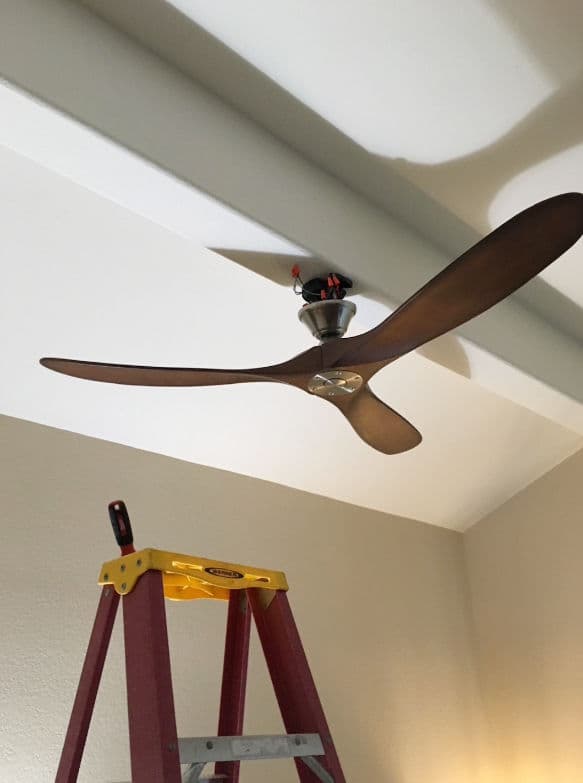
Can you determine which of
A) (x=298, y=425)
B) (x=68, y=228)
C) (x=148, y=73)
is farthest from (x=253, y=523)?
(x=148, y=73)

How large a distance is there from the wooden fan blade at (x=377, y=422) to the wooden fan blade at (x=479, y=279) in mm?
205

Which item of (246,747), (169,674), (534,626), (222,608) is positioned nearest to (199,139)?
(169,674)

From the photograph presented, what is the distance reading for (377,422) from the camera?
6.77ft

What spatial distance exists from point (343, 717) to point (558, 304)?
1.68m

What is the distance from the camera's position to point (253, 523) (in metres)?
3.10

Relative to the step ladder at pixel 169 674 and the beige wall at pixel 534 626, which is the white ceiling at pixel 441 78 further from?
the beige wall at pixel 534 626

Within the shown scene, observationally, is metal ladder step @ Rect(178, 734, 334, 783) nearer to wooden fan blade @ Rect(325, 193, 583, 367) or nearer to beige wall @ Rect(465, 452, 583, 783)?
wooden fan blade @ Rect(325, 193, 583, 367)

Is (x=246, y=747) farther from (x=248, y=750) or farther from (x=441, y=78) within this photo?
(x=441, y=78)

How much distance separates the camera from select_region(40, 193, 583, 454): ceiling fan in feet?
4.49

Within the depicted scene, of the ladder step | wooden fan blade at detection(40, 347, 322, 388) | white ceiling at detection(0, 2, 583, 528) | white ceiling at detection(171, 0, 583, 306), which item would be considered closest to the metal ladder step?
the ladder step

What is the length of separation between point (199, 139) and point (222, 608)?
163 cm

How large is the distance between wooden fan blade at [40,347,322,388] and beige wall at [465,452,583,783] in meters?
2.33

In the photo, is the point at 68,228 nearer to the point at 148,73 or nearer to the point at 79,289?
the point at 79,289

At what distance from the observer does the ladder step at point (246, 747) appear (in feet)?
4.85
